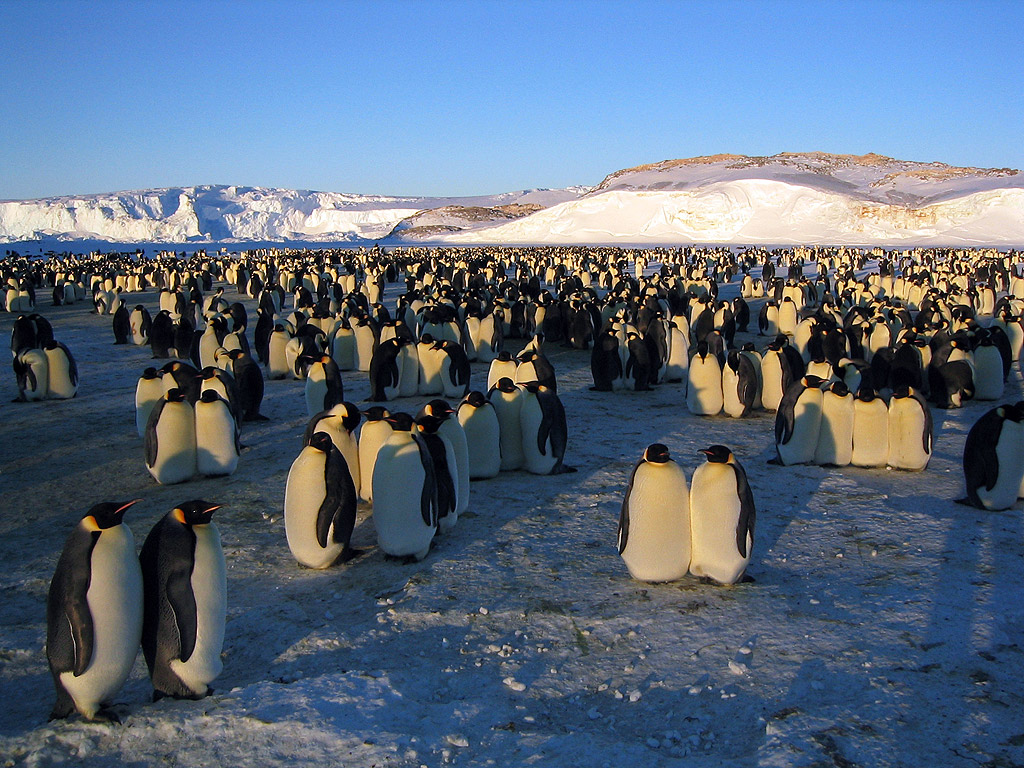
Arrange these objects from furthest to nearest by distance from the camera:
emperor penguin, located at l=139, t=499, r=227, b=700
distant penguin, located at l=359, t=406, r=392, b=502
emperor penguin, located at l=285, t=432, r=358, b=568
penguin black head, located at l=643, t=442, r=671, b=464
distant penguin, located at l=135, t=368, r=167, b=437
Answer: distant penguin, located at l=135, t=368, r=167, b=437 → distant penguin, located at l=359, t=406, r=392, b=502 → emperor penguin, located at l=285, t=432, r=358, b=568 → penguin black head, located at l=643, t=442, r=671, b=464 → emperor penguin, located at l=139, t=499, r=227, b=700

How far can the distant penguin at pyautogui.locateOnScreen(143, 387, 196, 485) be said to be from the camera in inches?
223

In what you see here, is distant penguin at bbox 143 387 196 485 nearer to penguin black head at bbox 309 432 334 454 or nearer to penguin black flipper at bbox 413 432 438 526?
penguin black head at bbox 309 432 334 454

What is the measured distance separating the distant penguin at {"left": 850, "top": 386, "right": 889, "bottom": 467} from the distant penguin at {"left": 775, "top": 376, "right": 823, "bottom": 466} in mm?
286

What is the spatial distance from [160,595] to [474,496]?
269 centimetres

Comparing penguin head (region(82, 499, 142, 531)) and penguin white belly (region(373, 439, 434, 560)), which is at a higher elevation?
penguin head (region(82, 499, 142, 531))

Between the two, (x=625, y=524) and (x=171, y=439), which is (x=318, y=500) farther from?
(x=171, y=439)

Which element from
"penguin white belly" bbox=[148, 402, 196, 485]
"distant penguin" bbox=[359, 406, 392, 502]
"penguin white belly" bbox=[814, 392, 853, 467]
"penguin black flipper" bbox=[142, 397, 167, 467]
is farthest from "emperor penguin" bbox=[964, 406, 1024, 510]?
"penguin black flipper" bbox=[142, 397, 167, 467]

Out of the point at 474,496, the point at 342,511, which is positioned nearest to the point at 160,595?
the point at 342,511

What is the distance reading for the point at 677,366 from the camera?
10.0 metres

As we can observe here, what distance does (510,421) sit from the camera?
5883mm

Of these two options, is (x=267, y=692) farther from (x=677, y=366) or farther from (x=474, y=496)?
(x=677, y=366)

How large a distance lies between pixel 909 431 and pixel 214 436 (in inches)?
207

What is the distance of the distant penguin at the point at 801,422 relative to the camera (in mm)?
5945

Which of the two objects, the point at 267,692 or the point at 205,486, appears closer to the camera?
the point at 267,692
